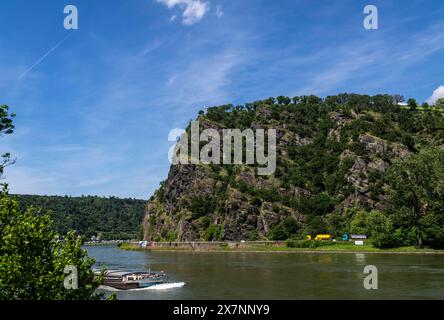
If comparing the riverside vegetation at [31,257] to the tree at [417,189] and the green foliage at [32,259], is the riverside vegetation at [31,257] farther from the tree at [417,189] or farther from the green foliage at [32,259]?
the tree at [417,189]

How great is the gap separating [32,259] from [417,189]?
121m

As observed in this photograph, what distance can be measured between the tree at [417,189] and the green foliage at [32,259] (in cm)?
11651

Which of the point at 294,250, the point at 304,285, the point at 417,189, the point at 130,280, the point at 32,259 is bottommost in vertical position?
the point at 294,250

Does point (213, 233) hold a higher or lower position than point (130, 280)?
lower

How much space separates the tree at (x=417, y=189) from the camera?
122 m

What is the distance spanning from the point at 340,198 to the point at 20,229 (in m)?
178

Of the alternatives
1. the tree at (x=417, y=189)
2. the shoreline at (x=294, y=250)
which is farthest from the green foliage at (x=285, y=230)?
the tree at (x=417, y=189)

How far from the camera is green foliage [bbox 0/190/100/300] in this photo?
771 inches

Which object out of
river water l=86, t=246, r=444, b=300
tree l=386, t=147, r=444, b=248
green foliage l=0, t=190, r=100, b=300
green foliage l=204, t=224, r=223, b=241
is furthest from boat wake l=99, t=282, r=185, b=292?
green foliage l=204, t=224, r=223, b=241

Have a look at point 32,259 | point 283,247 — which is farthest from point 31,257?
point 283,247

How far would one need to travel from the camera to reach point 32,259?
20.9m

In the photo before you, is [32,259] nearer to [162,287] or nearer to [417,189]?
[162,287]
